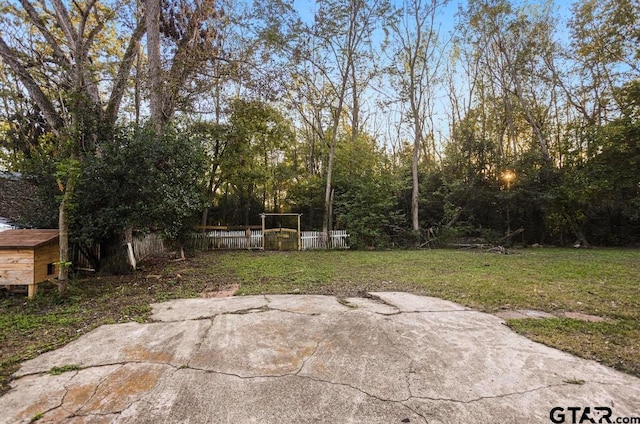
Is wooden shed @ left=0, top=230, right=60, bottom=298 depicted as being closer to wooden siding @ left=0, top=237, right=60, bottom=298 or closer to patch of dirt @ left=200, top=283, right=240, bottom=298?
wooden siding @ left=0, top=237, right=60, bottom=298

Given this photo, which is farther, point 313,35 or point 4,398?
point 313,35

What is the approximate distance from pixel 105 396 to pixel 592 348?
3.48 metres

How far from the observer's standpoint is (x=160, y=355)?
7.86 ft

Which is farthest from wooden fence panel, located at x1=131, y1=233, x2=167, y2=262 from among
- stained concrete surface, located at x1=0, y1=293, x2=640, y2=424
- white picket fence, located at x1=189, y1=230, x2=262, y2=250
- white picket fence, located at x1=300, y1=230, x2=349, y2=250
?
stained concrete surface, located at x1=0, y1=293, x2=640, y2=424

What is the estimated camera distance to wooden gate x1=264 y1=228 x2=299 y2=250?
36.8 feet

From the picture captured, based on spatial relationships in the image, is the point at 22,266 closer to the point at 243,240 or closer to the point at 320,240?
the point at 243,240

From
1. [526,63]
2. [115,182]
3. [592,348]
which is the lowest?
[592,348]

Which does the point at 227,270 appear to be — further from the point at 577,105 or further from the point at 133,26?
the point at 577,105

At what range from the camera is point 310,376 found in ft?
6.90

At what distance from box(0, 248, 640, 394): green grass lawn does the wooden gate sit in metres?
3.38

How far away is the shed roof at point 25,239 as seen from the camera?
3976mm

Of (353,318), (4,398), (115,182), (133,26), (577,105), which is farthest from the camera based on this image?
(577,105)

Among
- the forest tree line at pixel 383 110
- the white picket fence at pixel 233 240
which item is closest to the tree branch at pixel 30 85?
the forest tree line at pixel 383 110

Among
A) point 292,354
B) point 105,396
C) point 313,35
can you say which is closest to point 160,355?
point 105,396
